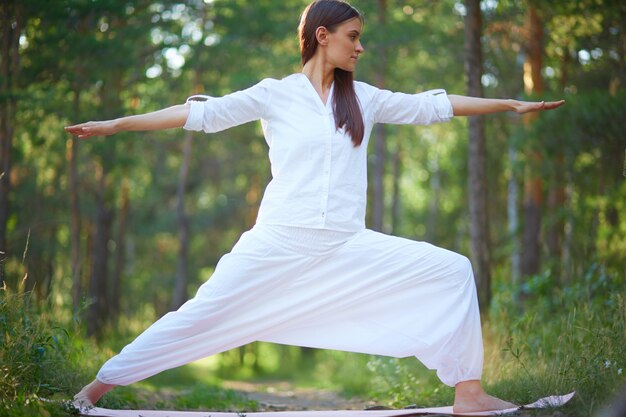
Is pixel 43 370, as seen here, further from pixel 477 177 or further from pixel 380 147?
pixel 380 147

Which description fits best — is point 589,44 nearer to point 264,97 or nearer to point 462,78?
A: point 462,78

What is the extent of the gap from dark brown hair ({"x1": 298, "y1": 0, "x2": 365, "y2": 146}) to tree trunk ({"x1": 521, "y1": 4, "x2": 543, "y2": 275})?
11.4 metres

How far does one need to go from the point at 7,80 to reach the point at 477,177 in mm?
6766

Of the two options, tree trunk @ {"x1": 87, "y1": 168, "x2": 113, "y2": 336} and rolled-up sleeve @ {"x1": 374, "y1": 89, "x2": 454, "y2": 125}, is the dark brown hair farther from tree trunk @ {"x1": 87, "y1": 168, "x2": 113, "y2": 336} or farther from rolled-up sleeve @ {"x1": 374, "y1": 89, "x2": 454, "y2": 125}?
tree trunk @ {"x1": 87, "y1": 168, "x2": 113, "y2": 336}

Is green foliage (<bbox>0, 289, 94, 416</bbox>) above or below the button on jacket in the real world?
below

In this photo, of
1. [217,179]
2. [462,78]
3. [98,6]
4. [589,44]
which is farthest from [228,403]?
[217,179]

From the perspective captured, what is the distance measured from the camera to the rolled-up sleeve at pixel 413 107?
4.94 m

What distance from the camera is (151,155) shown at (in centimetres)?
2547

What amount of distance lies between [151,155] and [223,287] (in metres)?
21.5

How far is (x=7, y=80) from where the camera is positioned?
1122 centimetres

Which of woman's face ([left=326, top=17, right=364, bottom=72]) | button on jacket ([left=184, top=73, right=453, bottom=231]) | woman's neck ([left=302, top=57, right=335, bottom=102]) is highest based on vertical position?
woman's face ([left=326, top=17, right=364, bottom=72])

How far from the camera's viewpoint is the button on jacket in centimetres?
461

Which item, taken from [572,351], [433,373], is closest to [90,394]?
[572,351]

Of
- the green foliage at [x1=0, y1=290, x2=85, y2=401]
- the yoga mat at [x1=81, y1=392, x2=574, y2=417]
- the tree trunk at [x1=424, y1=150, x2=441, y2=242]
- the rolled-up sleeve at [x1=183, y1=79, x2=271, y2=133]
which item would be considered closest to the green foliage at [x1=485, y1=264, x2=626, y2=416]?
the yoga mat at [x1=81, y1=392, x2=574, y2=417]
